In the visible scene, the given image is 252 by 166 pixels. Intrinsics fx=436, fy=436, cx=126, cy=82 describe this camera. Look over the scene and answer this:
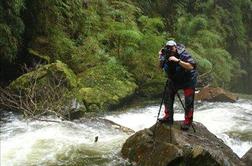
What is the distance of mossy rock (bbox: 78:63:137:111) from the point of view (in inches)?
427

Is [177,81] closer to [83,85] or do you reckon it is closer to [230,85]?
[83,85]

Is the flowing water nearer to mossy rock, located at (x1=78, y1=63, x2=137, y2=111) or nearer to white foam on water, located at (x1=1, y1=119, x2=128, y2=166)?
white foam on water, located at (x1=1, y1=119, x2=128, y2=166)

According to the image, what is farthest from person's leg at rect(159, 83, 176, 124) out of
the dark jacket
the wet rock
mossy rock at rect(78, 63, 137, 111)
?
mossy rock at rect(78, 63, 137, 111)

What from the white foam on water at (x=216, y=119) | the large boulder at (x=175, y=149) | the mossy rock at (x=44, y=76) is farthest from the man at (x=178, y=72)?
the mossy rock at (x=44, y=76)

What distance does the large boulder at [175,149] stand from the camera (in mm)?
6586

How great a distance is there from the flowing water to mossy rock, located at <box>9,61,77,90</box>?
0.74 meters

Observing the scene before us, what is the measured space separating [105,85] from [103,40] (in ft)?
9.11

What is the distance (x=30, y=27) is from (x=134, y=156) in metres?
5.59

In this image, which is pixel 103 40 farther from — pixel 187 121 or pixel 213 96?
pixel 187 121

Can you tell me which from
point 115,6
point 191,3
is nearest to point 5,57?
point 115,6

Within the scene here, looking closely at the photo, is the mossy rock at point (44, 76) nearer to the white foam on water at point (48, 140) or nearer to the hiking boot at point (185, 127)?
the white foam on water at point (48, 140)

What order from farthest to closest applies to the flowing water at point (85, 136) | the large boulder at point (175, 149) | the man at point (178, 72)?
the flowing water at point (85, 136), the man at point (178, 72), the large boulder at point (175, 149)

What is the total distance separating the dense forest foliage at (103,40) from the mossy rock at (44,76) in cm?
39

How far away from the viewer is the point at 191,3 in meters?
20.4
